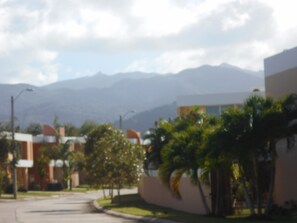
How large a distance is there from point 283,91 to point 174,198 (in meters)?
8.97

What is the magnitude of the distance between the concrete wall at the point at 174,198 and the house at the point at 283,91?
3309mm

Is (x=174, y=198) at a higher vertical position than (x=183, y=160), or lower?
lower

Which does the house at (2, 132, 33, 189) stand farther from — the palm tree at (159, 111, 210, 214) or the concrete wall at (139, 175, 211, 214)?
the palm tree at (159, 111, 210, 214)

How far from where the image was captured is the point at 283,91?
30.4 meters

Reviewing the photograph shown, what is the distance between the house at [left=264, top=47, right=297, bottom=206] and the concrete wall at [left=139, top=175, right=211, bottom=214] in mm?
3309

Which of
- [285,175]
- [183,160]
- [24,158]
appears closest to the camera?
[183,160]

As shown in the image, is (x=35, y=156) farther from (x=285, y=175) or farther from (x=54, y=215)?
(x=285, y=175)

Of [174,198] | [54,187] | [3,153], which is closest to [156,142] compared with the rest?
[174,198]

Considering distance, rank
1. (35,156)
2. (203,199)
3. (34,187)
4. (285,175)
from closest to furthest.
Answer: (203,199) < (285,175) < (34,187) < (35,156)

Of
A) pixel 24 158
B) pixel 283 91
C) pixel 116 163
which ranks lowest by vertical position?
pixel 116 163

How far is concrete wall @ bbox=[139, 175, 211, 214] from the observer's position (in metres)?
32.4

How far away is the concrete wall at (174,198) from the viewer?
32.4 m

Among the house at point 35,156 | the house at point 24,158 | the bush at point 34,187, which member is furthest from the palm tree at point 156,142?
the bush at point 34,187

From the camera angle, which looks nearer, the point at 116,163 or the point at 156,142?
the point at 156,142
